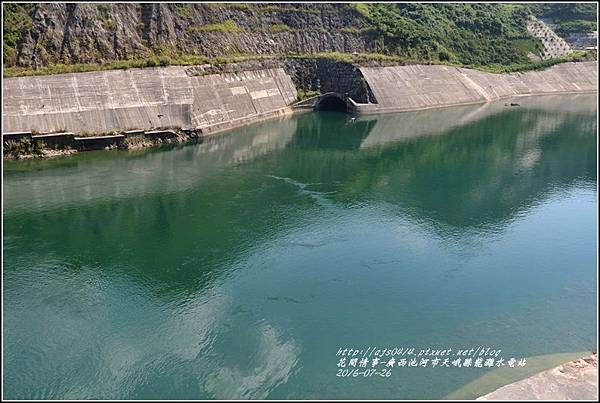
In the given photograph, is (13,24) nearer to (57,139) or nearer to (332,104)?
(57,139)

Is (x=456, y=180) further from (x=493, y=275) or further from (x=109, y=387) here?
(x=109, y=387)

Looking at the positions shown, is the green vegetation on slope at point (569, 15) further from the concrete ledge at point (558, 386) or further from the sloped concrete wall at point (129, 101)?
the concrete ledge at point (558, 386)

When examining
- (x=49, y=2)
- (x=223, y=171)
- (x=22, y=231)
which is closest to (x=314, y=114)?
(x=223, y=171)

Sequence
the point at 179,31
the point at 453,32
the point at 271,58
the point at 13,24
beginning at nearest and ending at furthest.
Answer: the point at 13,24 < the point at 179,31 < the point at 271,58 < the point at 453,32

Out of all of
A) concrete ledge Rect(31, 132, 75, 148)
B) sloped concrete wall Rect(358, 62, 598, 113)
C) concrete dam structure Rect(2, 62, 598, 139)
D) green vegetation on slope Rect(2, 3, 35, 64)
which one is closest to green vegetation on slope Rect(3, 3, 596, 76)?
green vegetation on slope Rect(2, 3, 35, 64)

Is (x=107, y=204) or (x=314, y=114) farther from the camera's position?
(x=314, y=114)

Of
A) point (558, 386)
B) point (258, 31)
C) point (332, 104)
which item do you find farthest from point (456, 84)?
point (558, 386)

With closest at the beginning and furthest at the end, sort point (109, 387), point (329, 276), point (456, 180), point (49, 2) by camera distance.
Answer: point (109, 387), point (329, 276), point (456, 180), point (49, 2)

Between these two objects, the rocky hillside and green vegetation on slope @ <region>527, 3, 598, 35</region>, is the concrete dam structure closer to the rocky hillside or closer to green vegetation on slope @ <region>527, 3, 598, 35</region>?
the rocky hillside
